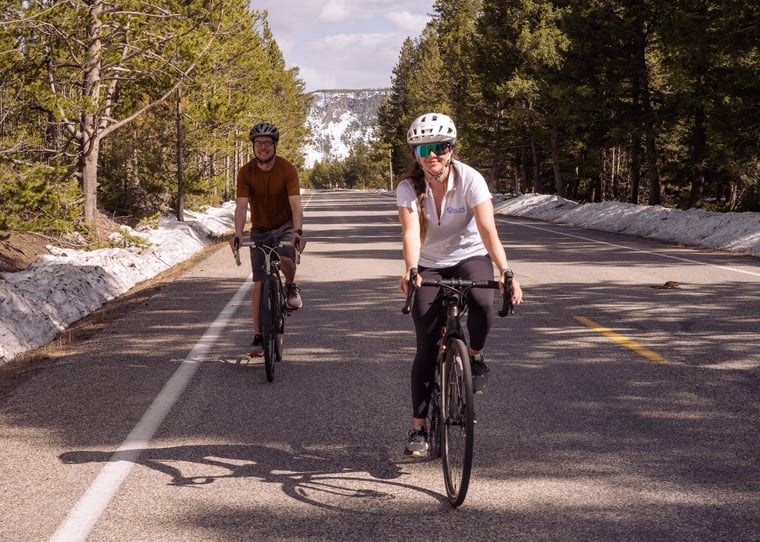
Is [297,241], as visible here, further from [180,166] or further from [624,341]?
[180,166]

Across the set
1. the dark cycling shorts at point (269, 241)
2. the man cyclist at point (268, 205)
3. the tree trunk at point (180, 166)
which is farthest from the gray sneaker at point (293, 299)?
the tree trunk at point (180, 166)

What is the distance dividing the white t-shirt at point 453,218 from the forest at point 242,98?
22.9 ft

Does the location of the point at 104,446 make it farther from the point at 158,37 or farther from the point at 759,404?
the point at 158,37

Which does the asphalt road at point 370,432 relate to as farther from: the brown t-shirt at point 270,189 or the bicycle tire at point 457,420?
the brown t-shirt at point 270,189

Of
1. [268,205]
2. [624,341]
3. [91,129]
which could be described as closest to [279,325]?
[268,205]

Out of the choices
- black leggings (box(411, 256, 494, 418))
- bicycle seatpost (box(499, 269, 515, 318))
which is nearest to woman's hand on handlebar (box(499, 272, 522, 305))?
bicycle seatpost (box(499, 269, 515, 318))

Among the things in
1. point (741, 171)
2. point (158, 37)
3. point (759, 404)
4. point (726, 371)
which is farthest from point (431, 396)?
point (741, 171)

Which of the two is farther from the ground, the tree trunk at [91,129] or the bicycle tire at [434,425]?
the tree trunk at [91,129]

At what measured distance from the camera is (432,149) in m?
4.41

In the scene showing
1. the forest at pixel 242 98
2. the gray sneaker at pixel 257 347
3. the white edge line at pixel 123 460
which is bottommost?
the white edge line at pixel 123 460

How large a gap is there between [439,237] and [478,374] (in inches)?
32.8

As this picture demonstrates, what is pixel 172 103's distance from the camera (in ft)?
81.0

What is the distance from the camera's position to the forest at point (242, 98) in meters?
13.9

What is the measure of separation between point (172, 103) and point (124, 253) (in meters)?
10.6
